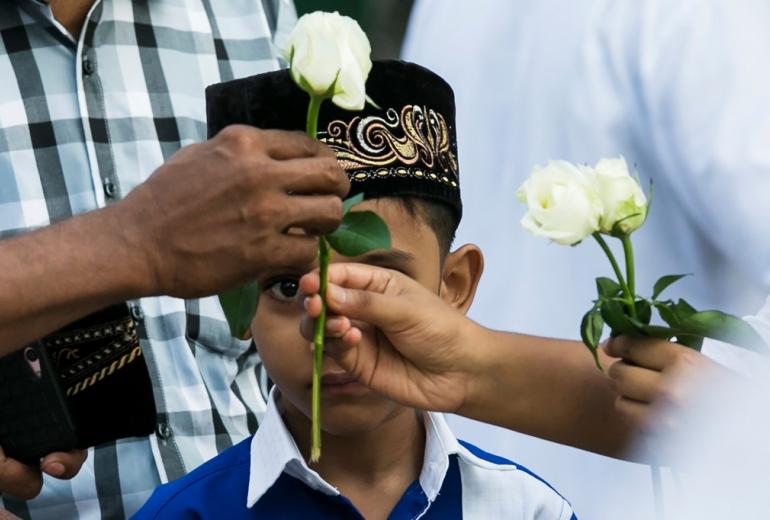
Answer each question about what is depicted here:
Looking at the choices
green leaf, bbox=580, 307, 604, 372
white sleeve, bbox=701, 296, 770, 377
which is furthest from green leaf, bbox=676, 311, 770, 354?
white sleeve, bbox=701, 296, 770, 377

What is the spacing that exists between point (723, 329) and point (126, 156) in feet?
5.01

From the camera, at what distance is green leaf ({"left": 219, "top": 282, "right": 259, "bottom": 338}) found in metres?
1.85

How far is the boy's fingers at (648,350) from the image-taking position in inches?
70.7

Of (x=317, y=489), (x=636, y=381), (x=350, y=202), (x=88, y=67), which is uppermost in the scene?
(x=350, y=202)

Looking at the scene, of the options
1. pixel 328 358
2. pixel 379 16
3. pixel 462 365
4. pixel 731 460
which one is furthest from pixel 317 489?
pixel 379 16

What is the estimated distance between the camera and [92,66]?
2.93 meters

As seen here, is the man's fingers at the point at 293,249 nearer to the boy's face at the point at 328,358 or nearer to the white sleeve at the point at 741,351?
the boy's face at the point at 328,358

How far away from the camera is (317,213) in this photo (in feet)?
5.77

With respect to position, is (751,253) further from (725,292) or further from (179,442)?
(179,442)

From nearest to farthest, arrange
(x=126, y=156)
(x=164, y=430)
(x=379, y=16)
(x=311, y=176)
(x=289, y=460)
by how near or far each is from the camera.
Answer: (x=311, y=176)
(x=289, y=460)
(x=164, y=430)
(x=126, y=156)
(x=379, y=16)

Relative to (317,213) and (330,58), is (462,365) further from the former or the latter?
(330,58)

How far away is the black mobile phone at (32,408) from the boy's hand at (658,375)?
2.79 ft

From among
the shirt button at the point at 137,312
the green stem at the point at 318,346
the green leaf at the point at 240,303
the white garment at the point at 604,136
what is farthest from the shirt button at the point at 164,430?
the green stem at the point at 318,346

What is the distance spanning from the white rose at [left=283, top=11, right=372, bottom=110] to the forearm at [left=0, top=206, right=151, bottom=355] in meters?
0.38
